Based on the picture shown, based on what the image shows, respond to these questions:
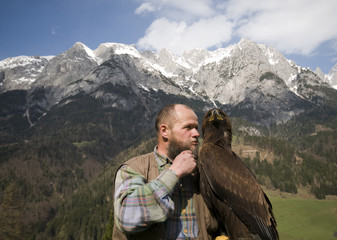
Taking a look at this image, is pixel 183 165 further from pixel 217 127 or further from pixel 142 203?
pixel 217 127

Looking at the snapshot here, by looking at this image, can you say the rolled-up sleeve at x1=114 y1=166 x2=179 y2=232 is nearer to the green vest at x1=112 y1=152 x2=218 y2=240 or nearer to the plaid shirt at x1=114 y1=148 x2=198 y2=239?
the plaid shirt at x1=114 y1=148 x2=198 y2=239

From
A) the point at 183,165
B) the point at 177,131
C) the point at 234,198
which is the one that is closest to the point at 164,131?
the point at 177,131

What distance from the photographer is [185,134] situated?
366 centimetres

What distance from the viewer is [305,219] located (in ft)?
262

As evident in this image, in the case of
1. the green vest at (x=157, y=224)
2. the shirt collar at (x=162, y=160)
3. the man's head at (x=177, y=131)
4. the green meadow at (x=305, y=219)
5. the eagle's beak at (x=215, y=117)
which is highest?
the eagle's beak at (x=215, y=117)

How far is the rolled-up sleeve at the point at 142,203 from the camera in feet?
8.62

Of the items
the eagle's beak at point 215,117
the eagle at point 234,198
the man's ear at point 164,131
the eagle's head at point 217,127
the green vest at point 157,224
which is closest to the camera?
the green vest at point 157,224

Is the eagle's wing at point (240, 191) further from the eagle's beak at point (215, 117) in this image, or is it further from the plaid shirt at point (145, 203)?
the eagle's beak at point (215, 117)

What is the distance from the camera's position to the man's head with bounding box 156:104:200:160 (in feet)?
12.0

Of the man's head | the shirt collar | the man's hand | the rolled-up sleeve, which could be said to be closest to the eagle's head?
the man's head

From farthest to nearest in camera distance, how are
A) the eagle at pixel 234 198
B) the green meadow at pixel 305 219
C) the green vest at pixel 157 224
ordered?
the green meadow at pixel 305 219 < the eagle at pixel 234 198 < the green vest at pixel 157 224

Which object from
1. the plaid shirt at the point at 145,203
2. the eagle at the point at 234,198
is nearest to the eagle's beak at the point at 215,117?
the eagle at the point at 234,198

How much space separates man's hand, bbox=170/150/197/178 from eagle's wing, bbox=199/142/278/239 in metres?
0.95

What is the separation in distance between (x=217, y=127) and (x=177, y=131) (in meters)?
1.73
